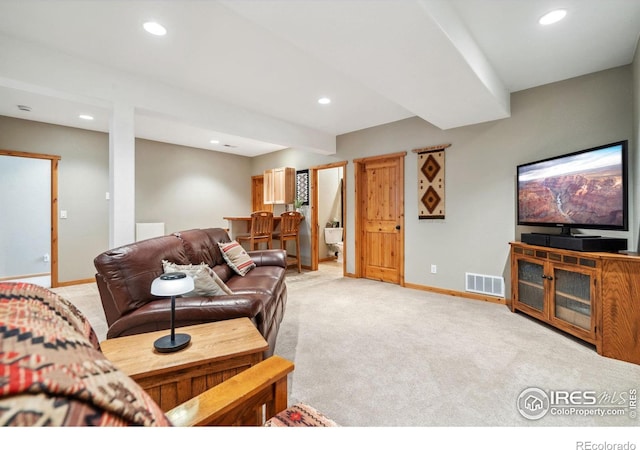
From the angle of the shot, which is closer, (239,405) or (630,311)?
(239,405)

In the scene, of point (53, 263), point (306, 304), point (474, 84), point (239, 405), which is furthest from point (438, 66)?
point (53, 263)

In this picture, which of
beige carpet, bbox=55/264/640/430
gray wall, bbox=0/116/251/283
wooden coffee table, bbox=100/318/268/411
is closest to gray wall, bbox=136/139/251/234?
gray wall, bbox=0/116/251/283

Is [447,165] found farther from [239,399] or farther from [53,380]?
[53,380]

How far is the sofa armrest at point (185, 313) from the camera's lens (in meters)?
1.64

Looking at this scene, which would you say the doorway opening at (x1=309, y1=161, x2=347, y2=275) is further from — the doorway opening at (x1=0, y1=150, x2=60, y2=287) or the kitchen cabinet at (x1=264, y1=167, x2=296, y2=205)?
the doorway opening at (x1=0, y1=150, x2=60, y2=287)

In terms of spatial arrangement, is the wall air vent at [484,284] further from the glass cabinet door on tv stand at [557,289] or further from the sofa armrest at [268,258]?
the sofa armrest at [268,258]

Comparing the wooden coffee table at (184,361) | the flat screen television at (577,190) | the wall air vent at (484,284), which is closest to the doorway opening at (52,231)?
the wooden coffee table at (184,361)

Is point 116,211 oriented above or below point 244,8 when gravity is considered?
below

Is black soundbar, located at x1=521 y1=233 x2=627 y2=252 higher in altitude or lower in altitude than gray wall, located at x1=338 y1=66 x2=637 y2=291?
lower

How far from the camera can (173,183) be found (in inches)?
229

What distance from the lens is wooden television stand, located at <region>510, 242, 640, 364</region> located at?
6.83 feet

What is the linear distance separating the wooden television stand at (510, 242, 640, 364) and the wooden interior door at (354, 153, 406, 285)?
1759 millimetres
